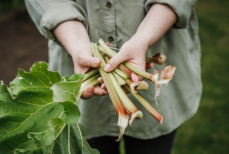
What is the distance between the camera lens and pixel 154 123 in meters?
1.42

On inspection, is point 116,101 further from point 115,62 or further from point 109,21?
point 109,21

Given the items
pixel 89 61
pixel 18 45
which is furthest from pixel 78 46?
pixel 18 45

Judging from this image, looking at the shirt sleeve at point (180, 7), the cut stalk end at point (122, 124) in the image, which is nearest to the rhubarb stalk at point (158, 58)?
the shirt sleeve at point (180, 7)

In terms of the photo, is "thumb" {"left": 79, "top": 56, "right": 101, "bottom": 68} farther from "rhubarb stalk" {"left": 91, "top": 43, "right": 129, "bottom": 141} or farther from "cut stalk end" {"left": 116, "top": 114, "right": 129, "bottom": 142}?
"cut stalk end" {"left": 116, "top": 114, "right": 129, "bottom": 142}

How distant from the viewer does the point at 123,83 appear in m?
1.07

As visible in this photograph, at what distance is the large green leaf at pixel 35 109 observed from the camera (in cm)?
89

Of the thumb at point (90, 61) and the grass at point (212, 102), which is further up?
the thumb at point (90, 61)

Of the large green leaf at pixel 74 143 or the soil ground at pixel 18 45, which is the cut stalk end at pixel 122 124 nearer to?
the large green leaf at pixel 74 143

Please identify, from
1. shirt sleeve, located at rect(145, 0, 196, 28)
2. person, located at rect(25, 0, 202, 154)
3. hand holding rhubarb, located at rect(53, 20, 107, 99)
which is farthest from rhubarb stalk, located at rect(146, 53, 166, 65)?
hand holding rhubarb, located at rect(53, 20, 107, 99)

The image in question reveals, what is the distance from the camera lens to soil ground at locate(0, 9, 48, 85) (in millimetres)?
3416

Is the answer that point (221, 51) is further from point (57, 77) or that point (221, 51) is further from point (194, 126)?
point (57, 77)

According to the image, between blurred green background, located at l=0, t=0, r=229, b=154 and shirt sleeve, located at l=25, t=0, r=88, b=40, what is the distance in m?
1.50

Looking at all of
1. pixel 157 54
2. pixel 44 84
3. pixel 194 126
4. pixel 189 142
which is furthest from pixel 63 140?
pixel 194 126

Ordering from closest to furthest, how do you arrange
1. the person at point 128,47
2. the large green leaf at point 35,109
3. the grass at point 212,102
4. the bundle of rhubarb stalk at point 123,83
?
the large green leaf at point 35,109, the bundle of rhubarb stalk at point 123,83, the person at point 128,47, the grass at point 212,102
